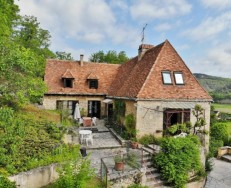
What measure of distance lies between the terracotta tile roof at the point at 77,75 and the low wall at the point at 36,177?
1491 centimetres

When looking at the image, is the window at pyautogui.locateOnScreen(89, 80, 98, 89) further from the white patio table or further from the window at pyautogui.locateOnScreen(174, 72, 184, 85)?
the window at pyautogui.locateOnScreen(174, 72, 184, 85)

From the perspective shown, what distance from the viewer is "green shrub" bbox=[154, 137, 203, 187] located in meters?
13.5

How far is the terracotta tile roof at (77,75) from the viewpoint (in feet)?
84.9

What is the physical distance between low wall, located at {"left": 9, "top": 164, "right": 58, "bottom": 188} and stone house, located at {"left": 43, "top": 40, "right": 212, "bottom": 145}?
887 cm

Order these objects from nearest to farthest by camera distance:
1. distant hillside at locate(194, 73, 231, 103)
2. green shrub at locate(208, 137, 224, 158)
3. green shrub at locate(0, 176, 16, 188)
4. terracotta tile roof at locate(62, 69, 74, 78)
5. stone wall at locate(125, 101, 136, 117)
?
green shrub at locate(0, 176, 16, 188) < stone wall at locate(125, 101, 136, 117) < green shrub at locate(208, 137, 224, 158) < terracotta tile roof at locate(62, 69, 74, 78) < distant hillside at locate(194, 73, 231, 103)

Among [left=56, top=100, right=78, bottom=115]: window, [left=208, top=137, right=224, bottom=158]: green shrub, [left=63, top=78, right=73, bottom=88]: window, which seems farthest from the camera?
[left=63, top=78, right=73, bottom=88]: window

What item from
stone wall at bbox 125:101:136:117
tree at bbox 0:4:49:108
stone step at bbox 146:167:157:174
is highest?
tree at bbox 0:4:49:108

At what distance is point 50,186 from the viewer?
1077cm

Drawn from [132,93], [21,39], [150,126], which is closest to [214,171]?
[150,126]

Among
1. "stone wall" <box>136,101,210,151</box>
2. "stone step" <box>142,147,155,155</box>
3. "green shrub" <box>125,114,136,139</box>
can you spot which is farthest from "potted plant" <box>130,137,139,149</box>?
"stone step" <box>142,147,155,155</box>

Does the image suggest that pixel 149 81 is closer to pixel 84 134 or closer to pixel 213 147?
pixel 84 134

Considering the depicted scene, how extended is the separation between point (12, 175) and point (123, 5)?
12.6 meters

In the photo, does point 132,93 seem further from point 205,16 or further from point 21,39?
point 21,39

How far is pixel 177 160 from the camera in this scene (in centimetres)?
1388
